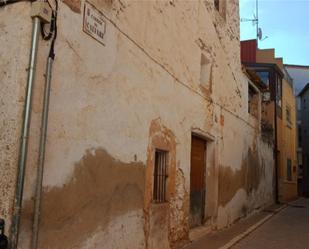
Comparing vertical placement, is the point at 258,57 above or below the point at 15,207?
above

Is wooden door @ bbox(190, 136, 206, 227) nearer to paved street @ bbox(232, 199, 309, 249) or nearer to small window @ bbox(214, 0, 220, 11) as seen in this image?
paved street @ bbox(232, 199, 309, 249)

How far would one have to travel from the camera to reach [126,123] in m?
5.95

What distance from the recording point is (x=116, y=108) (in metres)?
5.67

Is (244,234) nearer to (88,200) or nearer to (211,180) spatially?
(211,180)

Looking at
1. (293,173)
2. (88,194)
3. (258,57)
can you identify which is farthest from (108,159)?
(293,173)

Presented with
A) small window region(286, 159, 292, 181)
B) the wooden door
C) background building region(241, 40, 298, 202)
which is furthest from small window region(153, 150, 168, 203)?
small window region(286, 159, 292, 181)

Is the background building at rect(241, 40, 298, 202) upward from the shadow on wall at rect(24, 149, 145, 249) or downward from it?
upward

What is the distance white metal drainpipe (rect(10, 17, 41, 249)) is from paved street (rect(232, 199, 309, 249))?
557 centimetres

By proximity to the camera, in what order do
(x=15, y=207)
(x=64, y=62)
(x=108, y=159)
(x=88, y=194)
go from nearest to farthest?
(x=15, y=207) < (x=64, y=62) < (x=88, y=194) < (x=108, y=159)

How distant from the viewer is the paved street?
8.66 m

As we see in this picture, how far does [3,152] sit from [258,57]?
21738 millimetres

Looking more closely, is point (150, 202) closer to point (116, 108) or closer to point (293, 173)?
point (116, 108)

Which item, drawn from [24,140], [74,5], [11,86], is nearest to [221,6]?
[74,5]

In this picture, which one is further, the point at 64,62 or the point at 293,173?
the point at 293,173
